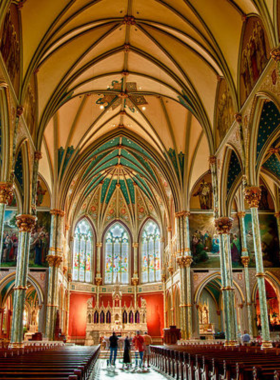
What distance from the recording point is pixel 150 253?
39812 millimetres

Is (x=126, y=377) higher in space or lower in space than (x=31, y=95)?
lower

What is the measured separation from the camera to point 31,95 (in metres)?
18.0

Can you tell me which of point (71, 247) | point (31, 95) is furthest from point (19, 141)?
point (71, 247)

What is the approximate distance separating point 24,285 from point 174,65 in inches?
499

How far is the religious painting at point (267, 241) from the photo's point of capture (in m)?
25.1

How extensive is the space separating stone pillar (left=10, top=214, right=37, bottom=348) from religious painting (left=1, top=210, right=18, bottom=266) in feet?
27.8

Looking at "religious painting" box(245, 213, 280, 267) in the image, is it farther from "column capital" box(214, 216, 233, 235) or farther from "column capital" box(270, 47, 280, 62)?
"column capital" box(270, 47, 280, 62)

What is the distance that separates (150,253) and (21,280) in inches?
953

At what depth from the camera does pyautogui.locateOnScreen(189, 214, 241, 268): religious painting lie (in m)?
25.6

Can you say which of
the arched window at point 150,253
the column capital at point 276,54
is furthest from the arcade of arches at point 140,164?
the column capital at point 276,54

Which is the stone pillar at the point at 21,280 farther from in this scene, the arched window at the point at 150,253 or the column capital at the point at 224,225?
the arched window at the point at 150,253

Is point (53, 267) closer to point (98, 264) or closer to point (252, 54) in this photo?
point (98, 264)

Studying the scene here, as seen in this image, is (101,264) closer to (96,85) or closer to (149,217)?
(149,217)

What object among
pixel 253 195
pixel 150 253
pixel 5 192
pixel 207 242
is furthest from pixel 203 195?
pixel 5 192
